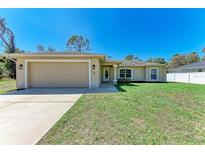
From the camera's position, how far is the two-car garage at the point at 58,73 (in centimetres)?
1174

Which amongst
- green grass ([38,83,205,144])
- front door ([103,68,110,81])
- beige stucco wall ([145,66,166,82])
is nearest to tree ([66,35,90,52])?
front door ([103,68,110,81])

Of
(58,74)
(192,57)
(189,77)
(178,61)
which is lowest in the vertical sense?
(189,77)

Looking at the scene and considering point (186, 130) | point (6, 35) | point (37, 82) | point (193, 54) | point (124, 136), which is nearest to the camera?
point (124, 136)

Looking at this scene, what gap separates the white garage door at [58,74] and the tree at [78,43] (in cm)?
2727

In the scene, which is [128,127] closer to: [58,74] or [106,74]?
[58,74]

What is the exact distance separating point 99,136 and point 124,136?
587mm

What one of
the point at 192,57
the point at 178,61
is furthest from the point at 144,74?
the point at 192,57

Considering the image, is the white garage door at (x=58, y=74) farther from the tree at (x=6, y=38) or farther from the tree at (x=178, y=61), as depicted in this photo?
the tree at (x=178, y=61)

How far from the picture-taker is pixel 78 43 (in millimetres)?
38406

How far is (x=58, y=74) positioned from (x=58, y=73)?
3.7 inches

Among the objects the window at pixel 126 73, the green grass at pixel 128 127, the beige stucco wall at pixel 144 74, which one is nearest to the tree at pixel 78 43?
the window at pixel 126 73
